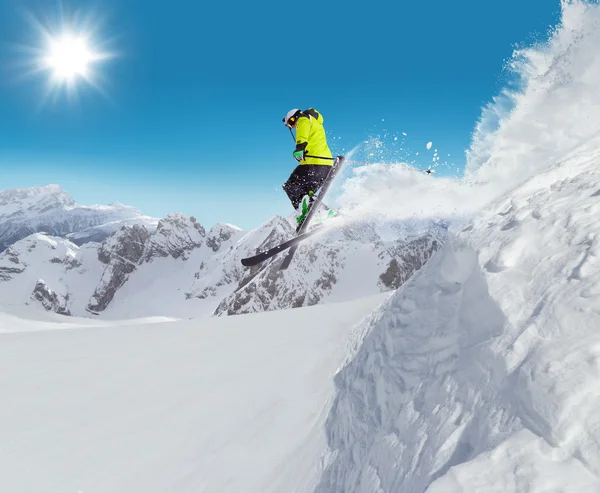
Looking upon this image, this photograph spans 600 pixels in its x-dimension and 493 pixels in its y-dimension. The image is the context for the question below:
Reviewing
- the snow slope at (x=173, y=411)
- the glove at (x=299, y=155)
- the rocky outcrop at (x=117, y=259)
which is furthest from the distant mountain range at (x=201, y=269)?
the snow slope at (x=173, y=411)

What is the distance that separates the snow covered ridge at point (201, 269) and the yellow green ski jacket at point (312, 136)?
86.9 m

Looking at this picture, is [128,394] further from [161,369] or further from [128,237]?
[128,237]

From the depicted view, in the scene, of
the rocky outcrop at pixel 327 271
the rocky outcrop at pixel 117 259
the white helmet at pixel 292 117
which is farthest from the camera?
the rocky outcrop at pixel 117 259

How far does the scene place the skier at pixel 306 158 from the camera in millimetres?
8938

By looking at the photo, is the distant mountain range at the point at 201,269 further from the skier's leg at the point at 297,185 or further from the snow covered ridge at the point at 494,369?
the snow covered ridge at the point at 494,369

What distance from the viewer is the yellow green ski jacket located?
894cm

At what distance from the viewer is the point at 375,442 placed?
3.86 m

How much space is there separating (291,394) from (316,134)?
6131mm

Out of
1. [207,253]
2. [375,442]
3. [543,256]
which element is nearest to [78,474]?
[375,442]

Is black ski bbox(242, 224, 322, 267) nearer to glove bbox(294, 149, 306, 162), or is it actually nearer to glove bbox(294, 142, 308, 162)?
glove bbox(294, 149, 306, 162)

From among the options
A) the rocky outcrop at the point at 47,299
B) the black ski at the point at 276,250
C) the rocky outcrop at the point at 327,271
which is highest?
the rocky outcrop at the point at 47,299

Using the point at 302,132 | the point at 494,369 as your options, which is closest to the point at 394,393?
the point at 494,369

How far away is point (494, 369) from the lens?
2.99 m

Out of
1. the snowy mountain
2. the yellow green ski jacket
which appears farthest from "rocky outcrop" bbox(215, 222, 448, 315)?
the snowy mountain
